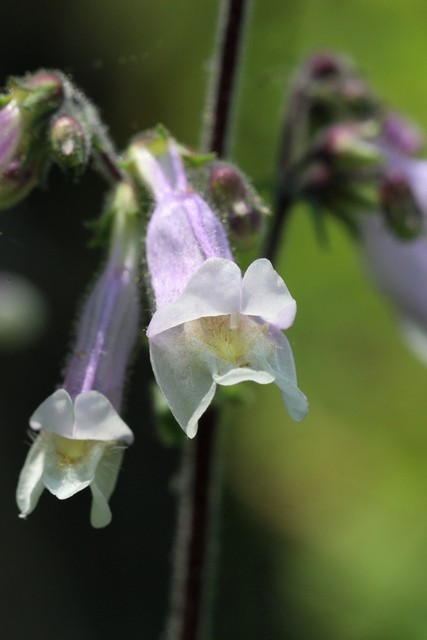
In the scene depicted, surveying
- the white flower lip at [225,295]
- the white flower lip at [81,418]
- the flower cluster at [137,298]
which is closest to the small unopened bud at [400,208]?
the flower cluster at [137,298]

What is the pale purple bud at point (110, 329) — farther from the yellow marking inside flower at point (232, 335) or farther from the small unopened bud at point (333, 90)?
the small unopened bud at point (333, 90)

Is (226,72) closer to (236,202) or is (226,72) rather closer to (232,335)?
(236,202)

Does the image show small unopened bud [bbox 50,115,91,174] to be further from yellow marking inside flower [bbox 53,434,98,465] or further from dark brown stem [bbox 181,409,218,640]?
dark brown stem [bbox 181,409,218,640]

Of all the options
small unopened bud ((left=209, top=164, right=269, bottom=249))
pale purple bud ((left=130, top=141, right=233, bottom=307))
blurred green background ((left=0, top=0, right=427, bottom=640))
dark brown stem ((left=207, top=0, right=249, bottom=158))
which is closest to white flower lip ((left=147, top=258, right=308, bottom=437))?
pale purple bud ((left=130, top=141, right=233, bottom=307))

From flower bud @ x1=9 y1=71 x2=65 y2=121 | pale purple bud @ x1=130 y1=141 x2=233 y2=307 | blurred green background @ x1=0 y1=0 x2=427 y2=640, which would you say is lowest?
blurred green background @ x1=0 y1=0 x2=427 y2=640

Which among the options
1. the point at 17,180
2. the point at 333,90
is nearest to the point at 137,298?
the point at 17,180

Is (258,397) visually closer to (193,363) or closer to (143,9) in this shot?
(143,9)
